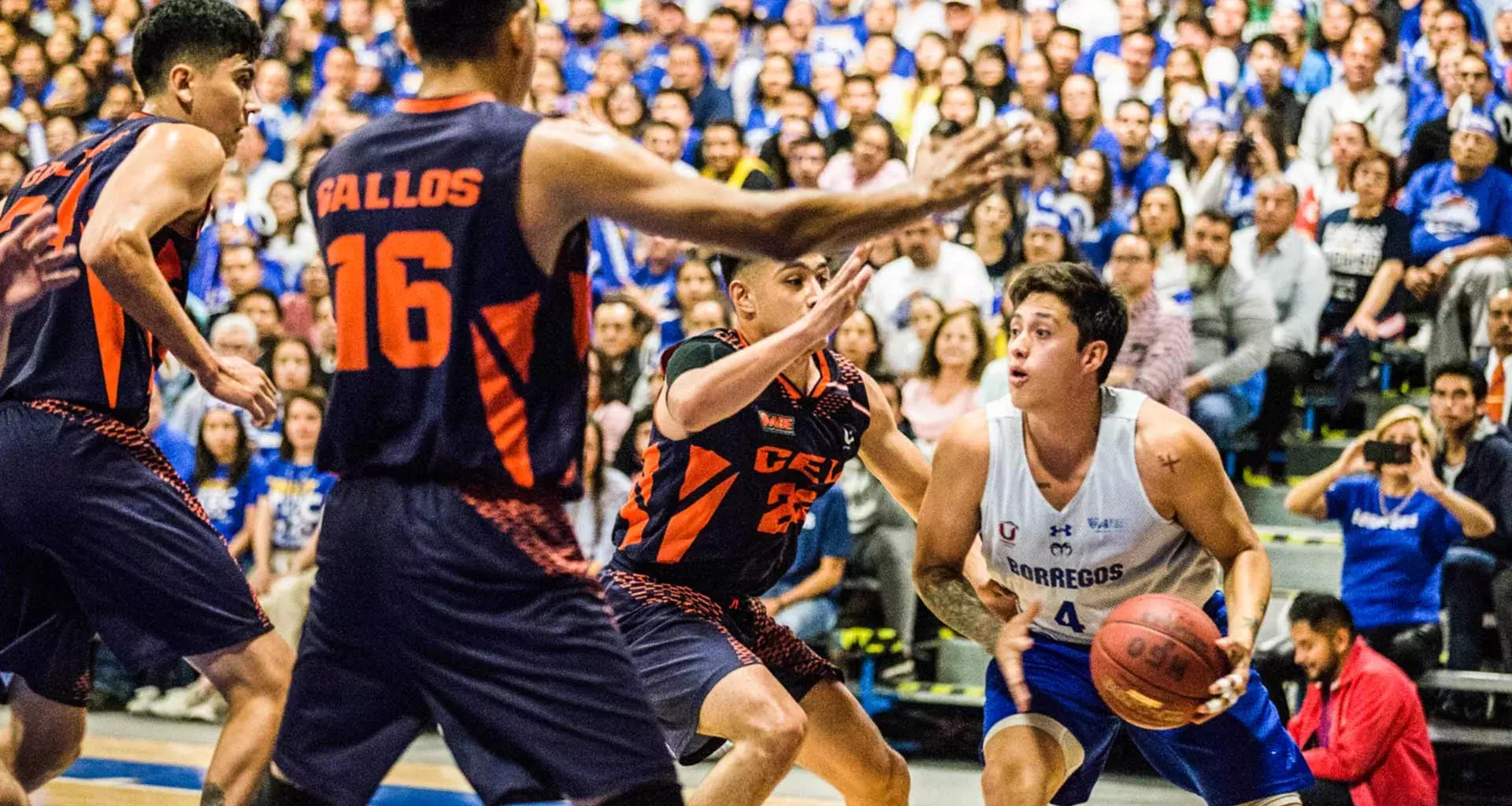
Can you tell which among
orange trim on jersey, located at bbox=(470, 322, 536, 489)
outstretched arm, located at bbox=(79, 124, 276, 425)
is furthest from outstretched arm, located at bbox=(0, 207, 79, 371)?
orange trim on jersey, located at bbox=(470, 322, 536, 489)

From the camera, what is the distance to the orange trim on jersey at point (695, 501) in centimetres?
477

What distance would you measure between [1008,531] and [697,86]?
8.39 m

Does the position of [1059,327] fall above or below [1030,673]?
above

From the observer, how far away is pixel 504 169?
3.05 m

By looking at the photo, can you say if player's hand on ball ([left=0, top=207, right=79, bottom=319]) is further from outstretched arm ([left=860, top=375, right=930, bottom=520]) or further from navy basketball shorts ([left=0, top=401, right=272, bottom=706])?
outstretched arm ([left=860, top=375, right=930, bottom=520])

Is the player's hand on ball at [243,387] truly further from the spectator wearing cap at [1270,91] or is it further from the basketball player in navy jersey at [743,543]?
the spectator wearing cap at [1270,91]

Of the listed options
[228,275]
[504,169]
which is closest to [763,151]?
[228,275]

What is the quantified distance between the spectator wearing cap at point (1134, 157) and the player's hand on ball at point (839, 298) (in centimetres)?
704

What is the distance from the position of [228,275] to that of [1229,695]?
878cm

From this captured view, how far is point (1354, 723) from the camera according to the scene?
21.7ft

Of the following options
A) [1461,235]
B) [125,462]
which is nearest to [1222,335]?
[1461,235]

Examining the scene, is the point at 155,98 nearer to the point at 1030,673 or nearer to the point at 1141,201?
the point at 1030,673

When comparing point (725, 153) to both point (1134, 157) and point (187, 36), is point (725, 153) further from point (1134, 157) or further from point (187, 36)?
point (187, 36)

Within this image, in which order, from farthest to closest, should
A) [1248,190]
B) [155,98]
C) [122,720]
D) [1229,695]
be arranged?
1. [1248,190]
2. [122,720]
3. [155,98]
4. [1229,695]
